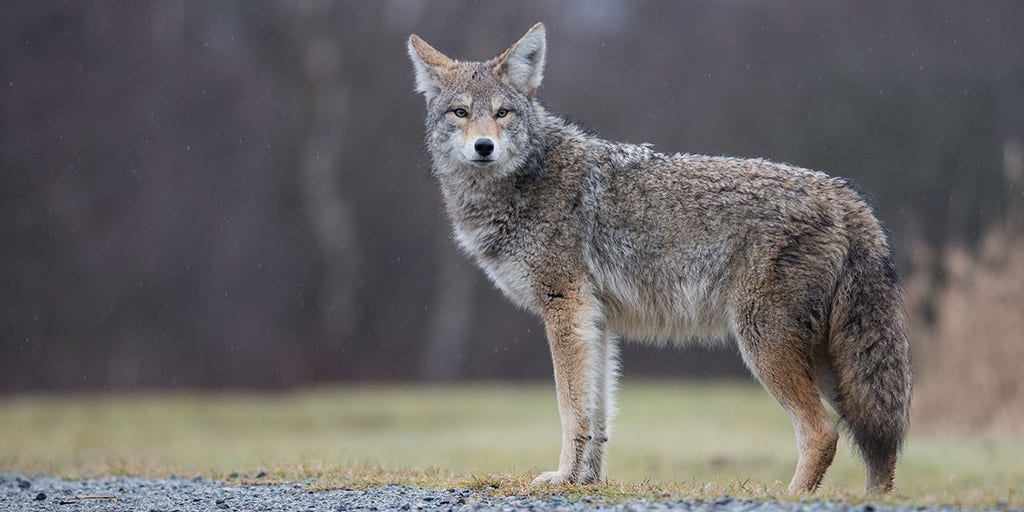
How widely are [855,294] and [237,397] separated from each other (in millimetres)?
15388

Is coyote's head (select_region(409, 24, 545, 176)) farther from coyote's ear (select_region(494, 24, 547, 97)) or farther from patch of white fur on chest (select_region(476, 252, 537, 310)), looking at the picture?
patch of white fur on chest (select_region(476, 252, 537, 310))

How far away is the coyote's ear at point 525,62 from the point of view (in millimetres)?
7484

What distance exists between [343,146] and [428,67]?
17.0 m

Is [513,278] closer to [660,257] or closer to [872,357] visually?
[660,257]

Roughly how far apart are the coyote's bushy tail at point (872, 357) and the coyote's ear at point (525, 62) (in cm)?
220

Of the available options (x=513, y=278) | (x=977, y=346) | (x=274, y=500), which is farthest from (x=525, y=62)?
(x=977, y=346)

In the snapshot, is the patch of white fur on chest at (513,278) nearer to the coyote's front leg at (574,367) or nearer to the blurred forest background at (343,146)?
the coyote's front leg at (574,367)

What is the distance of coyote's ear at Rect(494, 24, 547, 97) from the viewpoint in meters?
7.48

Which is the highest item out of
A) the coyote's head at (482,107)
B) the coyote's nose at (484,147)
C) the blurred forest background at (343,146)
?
the blurred forest background at (343,146)

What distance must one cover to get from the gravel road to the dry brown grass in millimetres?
8246

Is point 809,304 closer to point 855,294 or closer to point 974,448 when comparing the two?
point 855,294

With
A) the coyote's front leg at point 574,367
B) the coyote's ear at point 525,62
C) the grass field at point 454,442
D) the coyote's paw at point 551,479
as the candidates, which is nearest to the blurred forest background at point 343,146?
the grass field at point 454,442

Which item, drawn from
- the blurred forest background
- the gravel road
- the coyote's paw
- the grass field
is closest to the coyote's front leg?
the coyote's paw

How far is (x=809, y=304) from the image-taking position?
653cm
